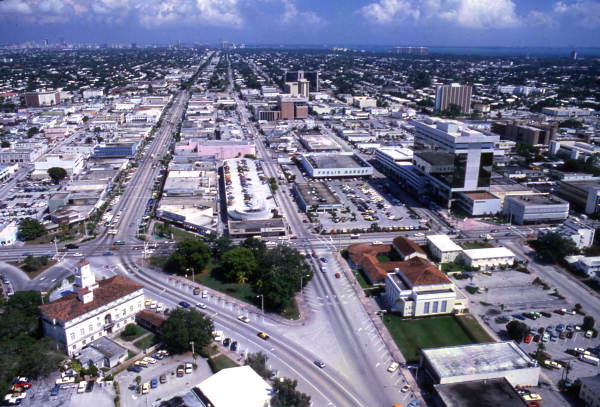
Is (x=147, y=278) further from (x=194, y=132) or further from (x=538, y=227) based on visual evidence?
(x=194, y=132)

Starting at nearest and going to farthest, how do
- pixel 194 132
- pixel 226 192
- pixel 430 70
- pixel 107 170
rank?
pixel 226 192 < pixel 107 170 < pixel 194 132 < pixel 430 70

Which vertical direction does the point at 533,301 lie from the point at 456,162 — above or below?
below

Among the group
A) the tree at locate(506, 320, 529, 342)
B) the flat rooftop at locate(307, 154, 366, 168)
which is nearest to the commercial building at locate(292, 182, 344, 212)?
the flat rooftop at locate(307, 154, 366, 168)

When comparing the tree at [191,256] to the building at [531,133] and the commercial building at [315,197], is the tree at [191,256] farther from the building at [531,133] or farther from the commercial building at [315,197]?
the building at [531,133]

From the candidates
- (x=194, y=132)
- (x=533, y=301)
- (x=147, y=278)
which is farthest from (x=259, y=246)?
(x=194, y=132)

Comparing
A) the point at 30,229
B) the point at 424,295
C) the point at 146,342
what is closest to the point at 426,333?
the point at 424,295

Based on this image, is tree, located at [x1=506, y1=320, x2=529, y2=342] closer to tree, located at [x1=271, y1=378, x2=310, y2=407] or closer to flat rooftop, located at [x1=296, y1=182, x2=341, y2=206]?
tree, located at [x1=271, y1=378, x2=310, y2=407]

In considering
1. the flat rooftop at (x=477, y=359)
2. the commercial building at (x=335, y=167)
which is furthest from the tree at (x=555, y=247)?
the commercial building at (x=335, y=167)
